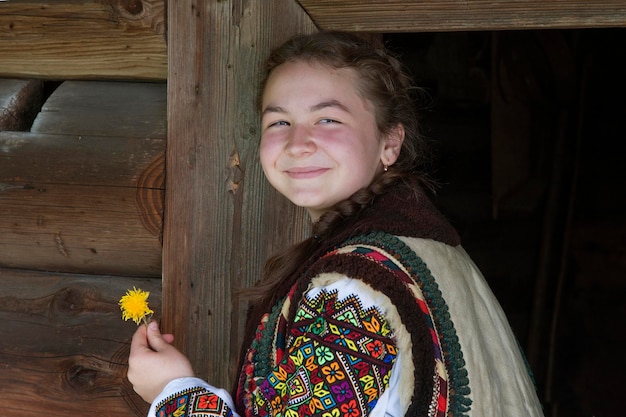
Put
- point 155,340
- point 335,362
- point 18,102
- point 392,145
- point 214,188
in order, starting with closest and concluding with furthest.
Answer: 1. point 335,362
2. point 155,340
3. point 392,145
4. point 214,188
5. point 18,102

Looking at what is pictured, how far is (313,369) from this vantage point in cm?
141

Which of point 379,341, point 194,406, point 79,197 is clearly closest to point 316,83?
point 379,341

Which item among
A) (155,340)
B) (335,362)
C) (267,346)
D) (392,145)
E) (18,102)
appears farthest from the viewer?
(18,102)

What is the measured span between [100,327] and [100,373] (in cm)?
13

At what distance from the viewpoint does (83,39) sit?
2.30 metres

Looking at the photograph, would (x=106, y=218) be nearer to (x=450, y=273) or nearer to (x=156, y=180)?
(x=156, y=180)

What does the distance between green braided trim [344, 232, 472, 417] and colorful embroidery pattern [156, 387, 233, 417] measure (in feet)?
1.26

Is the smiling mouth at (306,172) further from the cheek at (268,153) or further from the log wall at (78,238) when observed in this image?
the log wall at (78,238)

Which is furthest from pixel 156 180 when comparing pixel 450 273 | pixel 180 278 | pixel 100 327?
pixel 450 273

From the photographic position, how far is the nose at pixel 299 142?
1720 mm

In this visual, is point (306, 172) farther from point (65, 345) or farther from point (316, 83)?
point (65, 345)

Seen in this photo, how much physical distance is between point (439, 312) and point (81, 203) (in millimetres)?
1157

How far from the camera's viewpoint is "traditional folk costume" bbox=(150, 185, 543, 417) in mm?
1416

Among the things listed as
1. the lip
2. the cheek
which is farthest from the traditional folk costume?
the cheek
